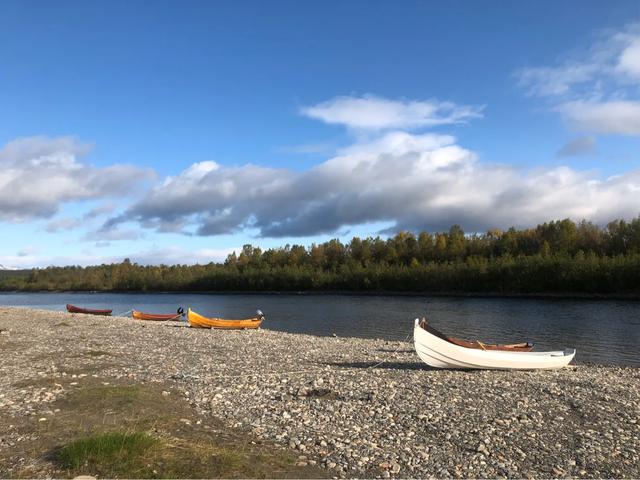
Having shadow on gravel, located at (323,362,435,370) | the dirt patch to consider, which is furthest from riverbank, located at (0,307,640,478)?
shadow on gravel, located at (323,362,435,370)

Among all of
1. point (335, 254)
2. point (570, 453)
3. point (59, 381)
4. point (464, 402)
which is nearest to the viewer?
point (570, 453)

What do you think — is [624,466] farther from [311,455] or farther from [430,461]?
[311,455]

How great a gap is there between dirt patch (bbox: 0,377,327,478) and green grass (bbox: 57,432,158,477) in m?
0.02

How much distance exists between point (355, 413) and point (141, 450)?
5.41 meters

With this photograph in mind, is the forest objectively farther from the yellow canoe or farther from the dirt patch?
the dirt patch

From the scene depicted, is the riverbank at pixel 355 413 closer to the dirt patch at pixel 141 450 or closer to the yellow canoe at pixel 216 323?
the dirt patch at pixel 141 450

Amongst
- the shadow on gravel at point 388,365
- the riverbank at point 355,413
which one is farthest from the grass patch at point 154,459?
the shadow on gravel at point 388,365

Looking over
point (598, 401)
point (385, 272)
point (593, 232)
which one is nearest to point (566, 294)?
point (593, 232)

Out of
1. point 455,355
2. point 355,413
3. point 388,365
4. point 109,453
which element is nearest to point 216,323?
point 388,365

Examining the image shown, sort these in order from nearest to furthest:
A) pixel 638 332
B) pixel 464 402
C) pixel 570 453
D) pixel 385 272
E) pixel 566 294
A: pixel 570 453 < pixel 464 402 < pixel 638 332 < pixel 566 294 < pixel 385 272

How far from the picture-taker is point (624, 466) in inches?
367

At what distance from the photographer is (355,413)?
12.3 meters

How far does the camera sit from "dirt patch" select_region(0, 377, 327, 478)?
802 centimetres

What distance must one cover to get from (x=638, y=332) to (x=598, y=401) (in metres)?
36.1
